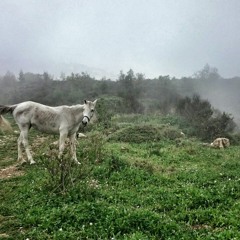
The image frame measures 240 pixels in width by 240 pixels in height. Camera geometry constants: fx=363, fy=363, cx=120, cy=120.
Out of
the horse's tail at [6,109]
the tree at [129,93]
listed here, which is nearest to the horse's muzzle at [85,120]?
the horse's tail at [6,109]

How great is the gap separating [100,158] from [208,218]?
5.79 metres

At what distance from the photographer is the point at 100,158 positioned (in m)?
12.8

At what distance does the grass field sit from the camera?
709 centimetres

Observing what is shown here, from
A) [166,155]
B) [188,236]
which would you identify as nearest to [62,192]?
[188,236]

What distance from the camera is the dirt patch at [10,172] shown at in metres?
11.8

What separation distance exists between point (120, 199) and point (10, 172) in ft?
16.7

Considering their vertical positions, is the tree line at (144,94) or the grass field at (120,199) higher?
the tree line at (144,94)

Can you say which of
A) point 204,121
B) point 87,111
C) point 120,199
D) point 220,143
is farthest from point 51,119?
point 204,121

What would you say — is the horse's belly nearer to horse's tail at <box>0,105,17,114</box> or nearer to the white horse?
the white horse

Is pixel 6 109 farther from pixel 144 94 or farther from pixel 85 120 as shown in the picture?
pixel 144 94

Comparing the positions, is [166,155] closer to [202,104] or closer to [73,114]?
[73,114]

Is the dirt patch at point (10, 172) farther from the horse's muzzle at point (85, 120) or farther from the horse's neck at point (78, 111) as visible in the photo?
the horse's neck at point (78, 111)

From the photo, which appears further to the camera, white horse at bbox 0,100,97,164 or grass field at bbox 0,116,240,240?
white horse at bbox 0,100,97,164

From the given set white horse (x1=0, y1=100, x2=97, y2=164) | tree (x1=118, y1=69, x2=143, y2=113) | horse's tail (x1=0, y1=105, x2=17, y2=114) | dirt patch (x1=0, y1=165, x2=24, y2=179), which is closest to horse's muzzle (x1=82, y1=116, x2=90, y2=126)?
white horse (x1=0, y1=100, x2=97, y2=164)
